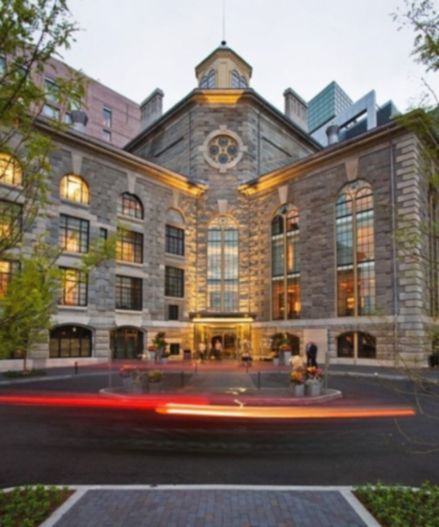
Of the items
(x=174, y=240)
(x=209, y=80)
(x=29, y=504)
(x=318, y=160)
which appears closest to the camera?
(x=29, y=504)

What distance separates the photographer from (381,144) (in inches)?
1203

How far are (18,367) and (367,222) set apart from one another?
26.6m

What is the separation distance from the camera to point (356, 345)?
3069 centimetres

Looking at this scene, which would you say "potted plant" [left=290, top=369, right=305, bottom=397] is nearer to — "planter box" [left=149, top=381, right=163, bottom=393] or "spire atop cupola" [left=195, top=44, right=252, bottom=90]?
"planter box" [left=149, top=381, right=163, bottom=393]

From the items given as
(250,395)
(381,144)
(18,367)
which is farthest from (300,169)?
(18,367)

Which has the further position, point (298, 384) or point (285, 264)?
Result: point (285, 264)

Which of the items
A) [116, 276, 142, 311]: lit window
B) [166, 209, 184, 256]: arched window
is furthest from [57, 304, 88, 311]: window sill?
[166, 209, 184, 256]: arched window

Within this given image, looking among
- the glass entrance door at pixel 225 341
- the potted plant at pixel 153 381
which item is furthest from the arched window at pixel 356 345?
the potted plant at pixel 153 381

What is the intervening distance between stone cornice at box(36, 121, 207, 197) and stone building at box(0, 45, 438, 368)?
113 mm

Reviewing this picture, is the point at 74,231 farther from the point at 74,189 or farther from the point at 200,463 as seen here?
the point at 200,463

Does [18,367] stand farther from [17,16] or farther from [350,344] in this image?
[17,16]

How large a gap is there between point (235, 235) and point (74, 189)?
1555 cm

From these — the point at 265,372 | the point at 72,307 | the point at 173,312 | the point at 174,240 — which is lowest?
the point at 265,372

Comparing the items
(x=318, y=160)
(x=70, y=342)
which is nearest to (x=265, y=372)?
(x=70, y=342)
